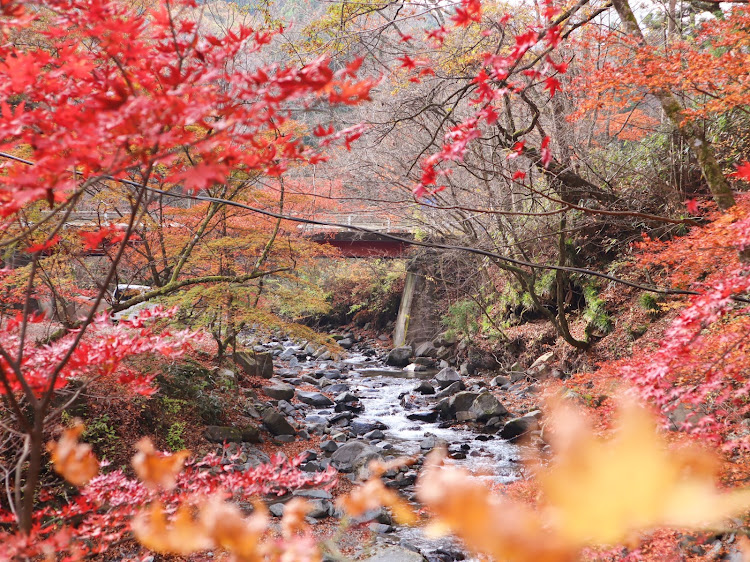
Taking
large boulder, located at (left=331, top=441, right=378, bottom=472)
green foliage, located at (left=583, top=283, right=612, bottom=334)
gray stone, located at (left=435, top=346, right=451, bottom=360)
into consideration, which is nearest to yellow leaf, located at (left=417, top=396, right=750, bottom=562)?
large boulder, located at (left=331, top=441, right=378, bottom=472)

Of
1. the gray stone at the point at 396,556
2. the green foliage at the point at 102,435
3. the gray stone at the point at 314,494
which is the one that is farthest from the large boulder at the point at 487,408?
the green foliage at the point at 102,435

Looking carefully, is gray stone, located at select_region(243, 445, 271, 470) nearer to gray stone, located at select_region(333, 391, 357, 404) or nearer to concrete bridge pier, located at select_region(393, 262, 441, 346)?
gray stone, located at select_region(333, 391, 357, 404)

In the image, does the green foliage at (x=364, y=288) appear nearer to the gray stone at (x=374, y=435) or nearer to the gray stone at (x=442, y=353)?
the gray stone at (x=442, y=353)

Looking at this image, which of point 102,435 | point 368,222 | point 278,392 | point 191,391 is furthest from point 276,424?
point 368,222

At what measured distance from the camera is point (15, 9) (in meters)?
1.74

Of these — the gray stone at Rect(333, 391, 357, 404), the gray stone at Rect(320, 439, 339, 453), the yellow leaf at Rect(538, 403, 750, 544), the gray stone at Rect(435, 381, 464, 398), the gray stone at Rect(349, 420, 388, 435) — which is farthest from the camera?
the gray stone at Rect(435, 381, 464, 398)

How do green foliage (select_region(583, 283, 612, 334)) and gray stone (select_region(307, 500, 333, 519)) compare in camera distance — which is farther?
green foliage (select_region(583, 283, 612, 334))

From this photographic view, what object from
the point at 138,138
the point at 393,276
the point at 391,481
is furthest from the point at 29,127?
the point at 393,276

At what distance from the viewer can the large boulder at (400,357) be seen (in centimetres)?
1709

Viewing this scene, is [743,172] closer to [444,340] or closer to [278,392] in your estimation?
[278,392]

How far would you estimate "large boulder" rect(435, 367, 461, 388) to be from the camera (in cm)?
1346

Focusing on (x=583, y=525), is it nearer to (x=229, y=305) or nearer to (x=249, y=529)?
(x=249, y=529)

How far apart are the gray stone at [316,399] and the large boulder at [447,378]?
3.06m

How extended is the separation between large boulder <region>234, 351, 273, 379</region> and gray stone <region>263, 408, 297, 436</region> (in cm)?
268
